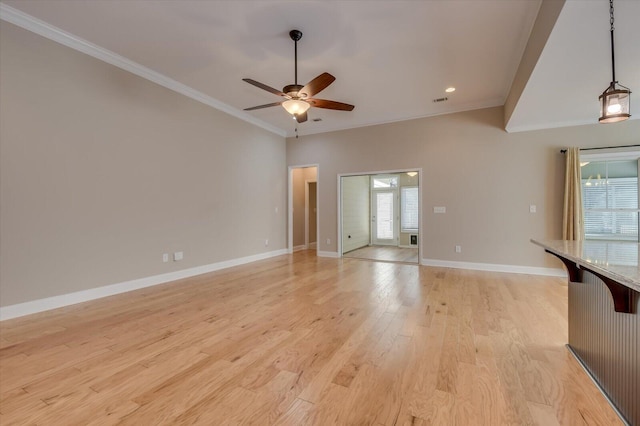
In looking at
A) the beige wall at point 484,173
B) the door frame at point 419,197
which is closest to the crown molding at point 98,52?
the door frame at point 419,197

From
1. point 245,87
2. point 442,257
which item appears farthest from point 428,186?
point 245,87

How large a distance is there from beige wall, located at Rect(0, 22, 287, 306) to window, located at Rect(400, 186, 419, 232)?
18.0 feet

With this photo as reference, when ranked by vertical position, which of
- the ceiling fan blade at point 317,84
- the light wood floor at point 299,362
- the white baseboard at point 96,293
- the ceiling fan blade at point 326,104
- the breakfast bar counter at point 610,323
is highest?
the ceiling fan blade at point 317,84

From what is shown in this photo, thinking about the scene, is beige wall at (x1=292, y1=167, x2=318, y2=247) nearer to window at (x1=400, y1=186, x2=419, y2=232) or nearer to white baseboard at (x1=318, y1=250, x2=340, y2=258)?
white baseboard at (x1=318, y1=250, x2=340, y2=258)

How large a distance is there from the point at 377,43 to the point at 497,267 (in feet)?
14.3

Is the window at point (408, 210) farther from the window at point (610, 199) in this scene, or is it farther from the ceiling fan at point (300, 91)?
the ceiling fan at point (300, 91)

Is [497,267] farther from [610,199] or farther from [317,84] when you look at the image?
[317,84]

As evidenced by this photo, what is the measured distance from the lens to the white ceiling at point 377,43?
104 inches

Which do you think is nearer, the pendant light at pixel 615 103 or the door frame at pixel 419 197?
the pendant light at pixel 615 103

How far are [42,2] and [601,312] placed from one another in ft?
17.6

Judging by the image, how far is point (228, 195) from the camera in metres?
5.47

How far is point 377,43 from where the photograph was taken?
3330 mm

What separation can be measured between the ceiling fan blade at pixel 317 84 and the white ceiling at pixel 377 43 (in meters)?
0.61

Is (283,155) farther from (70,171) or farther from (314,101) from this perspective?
(70,171)
